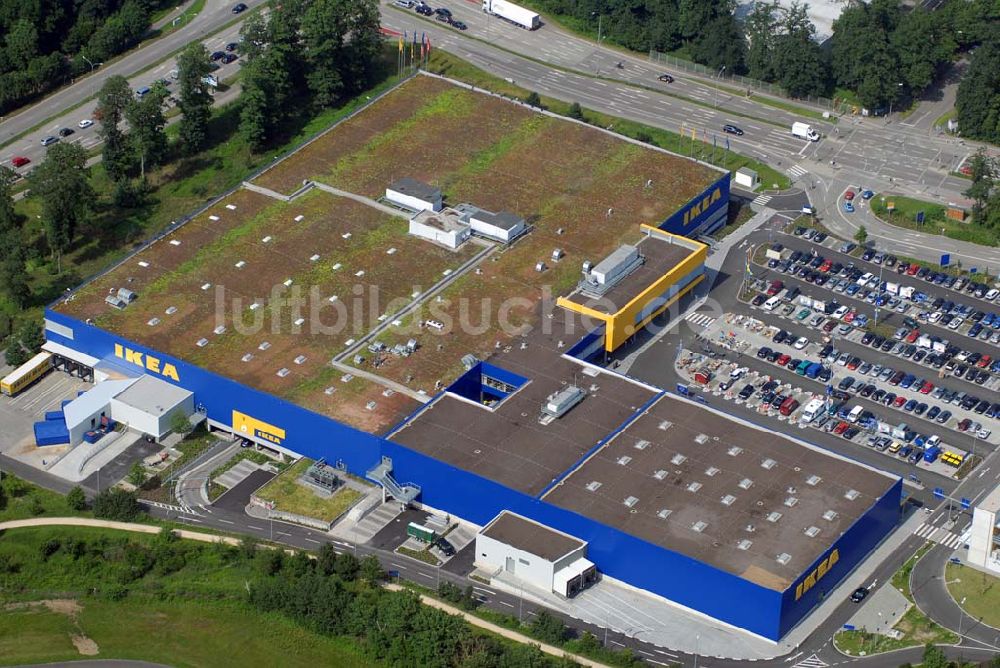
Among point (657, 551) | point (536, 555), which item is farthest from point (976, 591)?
point (536, 555)

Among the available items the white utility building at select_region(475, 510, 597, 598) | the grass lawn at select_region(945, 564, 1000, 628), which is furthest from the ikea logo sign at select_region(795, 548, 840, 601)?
the white utility building at select_region(475, 510, 597, 598)

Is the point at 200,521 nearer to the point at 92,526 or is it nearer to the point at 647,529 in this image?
the point at 92,526

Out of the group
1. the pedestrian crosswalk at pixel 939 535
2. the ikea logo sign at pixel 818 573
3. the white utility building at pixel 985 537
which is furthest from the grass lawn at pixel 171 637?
the white utility building at pixel 985 537

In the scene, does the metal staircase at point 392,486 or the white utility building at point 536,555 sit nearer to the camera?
the white utility building at point 536,555

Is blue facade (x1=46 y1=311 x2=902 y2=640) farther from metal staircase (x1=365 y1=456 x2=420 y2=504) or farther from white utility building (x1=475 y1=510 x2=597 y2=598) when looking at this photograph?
white utility building (x1=475 y1=510 x2=597 y2=598)

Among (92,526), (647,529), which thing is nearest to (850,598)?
(647,529)

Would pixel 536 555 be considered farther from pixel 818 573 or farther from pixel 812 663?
pixel 812 663

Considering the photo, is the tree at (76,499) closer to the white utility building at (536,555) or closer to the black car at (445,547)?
the black car at (445,547)
